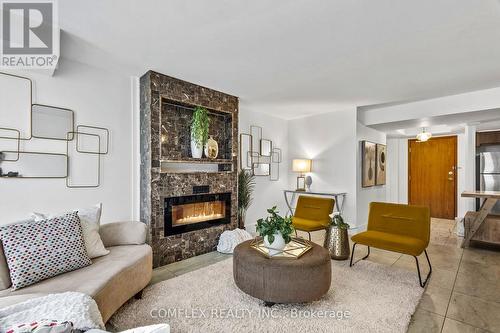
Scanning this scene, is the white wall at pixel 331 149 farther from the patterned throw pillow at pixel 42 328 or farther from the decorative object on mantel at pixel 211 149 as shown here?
the patterned throw pillow at pixel 42 328

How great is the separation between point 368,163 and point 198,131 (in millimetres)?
3476

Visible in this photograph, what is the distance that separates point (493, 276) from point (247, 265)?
2.83 metres

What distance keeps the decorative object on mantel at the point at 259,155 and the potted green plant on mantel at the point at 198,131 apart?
123cm

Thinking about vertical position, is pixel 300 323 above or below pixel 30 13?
below

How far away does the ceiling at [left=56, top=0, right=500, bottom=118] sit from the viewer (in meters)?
1.87

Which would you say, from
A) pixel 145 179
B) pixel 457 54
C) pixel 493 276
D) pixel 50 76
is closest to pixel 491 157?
pixel 493 276

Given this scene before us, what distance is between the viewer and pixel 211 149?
367 centimetres

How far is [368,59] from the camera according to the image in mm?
2670

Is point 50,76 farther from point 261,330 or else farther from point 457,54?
point 457,54

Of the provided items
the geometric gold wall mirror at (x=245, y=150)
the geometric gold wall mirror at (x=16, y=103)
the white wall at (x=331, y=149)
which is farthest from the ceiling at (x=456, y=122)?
the geometric gold wall mirror at (x=16, y=103)

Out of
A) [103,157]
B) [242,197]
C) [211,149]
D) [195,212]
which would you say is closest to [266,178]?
[242,197]

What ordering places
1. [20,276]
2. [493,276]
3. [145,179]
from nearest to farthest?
[20,276], [493,276], [145,179]

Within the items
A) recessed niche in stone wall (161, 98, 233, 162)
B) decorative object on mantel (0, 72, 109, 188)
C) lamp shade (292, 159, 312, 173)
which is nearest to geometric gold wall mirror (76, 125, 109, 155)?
decorative object on mantel (0, 72, 109, 188)

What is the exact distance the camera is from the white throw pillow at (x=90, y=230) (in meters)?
2.10
